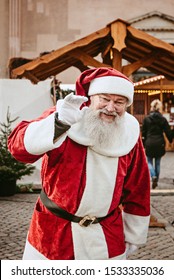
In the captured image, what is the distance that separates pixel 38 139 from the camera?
2625 millimetres

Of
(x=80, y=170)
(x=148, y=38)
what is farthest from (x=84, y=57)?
(x=80, y=170)

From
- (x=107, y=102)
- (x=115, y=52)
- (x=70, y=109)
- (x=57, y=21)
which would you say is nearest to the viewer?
(x=70, y=109)

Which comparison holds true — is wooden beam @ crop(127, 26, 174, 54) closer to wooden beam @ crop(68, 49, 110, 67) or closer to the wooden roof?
the wooden roof

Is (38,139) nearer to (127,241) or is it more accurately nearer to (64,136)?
(64,136)

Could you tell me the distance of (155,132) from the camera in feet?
32.4

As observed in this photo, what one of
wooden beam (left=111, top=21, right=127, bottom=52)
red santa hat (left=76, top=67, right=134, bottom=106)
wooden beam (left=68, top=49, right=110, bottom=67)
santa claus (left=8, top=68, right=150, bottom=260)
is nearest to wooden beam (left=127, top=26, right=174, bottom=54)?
wooden beam (left=111, top=21, right=127, bottom=52)

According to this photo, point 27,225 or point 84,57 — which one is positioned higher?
point 84,57

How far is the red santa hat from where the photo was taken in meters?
2.89

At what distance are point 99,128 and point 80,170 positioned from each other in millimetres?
259

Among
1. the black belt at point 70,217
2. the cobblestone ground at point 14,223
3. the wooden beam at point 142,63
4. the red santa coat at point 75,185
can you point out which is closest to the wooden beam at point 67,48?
the wooden beam at point 142,63

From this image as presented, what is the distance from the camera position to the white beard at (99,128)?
2789 millimetres

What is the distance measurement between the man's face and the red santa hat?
0.03 m

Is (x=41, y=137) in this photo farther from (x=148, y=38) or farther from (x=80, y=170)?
(x=148, y=38)

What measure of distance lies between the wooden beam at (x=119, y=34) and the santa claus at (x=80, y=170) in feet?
12.8
